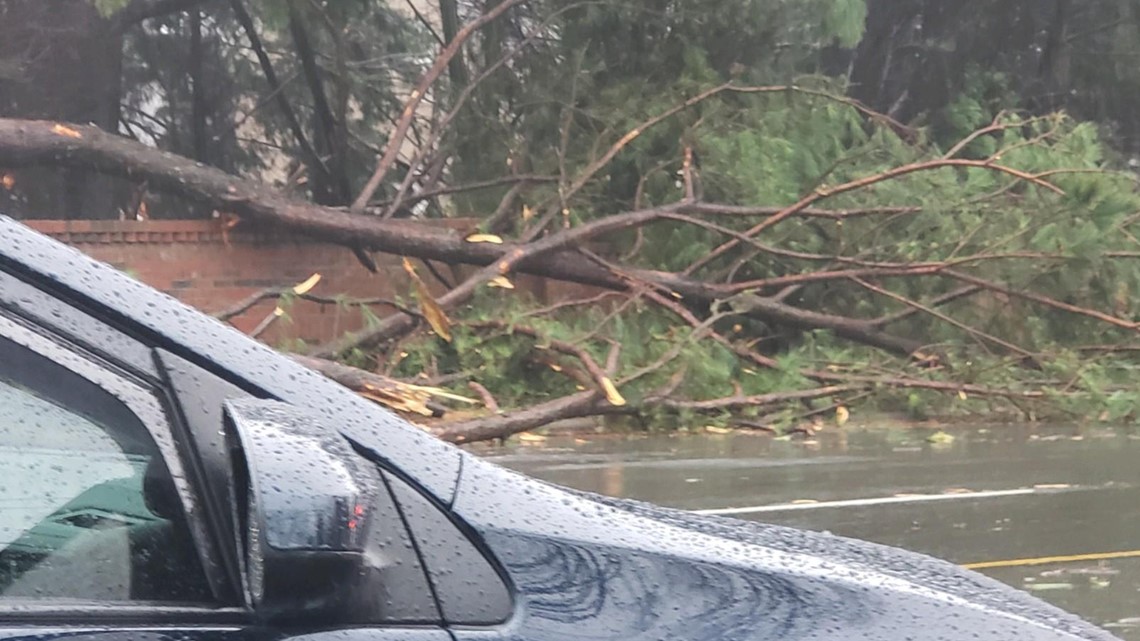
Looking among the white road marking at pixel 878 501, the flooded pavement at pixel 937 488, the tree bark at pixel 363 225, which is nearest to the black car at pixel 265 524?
the flooded pavement at pixel 937 488

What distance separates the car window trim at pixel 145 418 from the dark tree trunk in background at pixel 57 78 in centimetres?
1185

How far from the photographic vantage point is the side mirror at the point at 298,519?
1.34 meters

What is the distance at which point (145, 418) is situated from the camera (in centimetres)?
150

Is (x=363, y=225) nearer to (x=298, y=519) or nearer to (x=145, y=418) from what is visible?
(x=145, y=418)

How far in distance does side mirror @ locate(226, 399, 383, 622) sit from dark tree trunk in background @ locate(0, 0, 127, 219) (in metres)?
12.0

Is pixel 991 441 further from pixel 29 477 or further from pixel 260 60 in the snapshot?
pixel 260 60

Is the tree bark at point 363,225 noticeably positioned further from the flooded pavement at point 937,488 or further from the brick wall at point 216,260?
the flooded pavement at point 937,488

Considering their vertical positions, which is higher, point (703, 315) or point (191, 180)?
point (191, 180)

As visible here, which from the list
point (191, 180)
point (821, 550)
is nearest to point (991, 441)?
point (191, 180)

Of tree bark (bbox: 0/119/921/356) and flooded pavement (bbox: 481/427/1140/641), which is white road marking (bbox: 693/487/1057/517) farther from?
tree bark (bbox: 0/119/921/356)

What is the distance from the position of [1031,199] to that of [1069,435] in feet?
7.41

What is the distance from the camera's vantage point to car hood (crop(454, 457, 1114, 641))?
5.17 ft

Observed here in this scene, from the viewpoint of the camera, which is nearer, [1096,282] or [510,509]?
[510,509]

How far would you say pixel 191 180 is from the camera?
1055 centimetres
